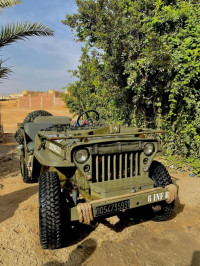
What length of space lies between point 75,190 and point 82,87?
37.8 feet

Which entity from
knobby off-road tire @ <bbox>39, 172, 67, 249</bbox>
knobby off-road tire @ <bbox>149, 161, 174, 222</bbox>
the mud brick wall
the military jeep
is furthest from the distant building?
knobby off-road tire @ <bbox>39, 172, 67, 249</bbox>

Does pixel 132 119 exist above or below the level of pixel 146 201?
above

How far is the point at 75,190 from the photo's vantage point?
302 centimetres

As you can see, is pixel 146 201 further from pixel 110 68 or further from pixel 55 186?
pixel 110 68

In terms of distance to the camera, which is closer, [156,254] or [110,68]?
[156,254]

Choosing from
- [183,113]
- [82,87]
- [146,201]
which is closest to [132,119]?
[183,113]

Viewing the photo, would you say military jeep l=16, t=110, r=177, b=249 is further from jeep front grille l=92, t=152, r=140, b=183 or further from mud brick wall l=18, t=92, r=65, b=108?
mud brick wall l=18, t=92, r=65, b=108

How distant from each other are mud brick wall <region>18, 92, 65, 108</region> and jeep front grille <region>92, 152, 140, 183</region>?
3867 centimetres

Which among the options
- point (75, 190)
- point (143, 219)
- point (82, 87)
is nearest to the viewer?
point (75, 190)

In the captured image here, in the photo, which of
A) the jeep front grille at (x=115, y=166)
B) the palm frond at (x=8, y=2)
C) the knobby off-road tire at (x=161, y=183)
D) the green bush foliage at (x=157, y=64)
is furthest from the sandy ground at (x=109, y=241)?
the palm frond at (x=8, y=2)

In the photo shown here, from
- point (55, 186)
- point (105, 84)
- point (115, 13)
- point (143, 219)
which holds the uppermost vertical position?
point (115, 13)

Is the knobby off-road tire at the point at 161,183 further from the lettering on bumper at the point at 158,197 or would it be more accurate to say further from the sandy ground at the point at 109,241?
the lettering on bumper at the point at 158,197

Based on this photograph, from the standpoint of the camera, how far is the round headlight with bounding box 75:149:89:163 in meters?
2.79

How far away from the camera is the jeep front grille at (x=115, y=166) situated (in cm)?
293
